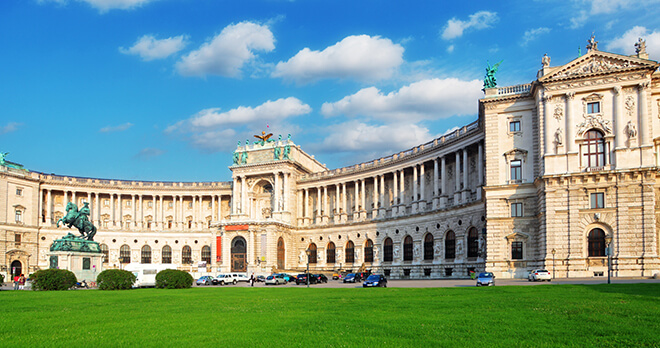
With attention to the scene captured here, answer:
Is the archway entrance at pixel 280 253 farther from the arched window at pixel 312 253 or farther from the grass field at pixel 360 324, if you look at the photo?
the grass field at pixel 360 324

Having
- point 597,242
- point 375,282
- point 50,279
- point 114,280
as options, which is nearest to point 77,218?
point 50,279

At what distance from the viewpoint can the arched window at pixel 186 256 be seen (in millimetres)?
120375

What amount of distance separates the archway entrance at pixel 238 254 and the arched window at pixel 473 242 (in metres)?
43.1

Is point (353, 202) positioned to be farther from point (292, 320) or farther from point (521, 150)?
point (292, 320)

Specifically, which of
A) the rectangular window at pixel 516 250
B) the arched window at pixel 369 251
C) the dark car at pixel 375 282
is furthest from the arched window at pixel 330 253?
the dark car at pixel 375 282

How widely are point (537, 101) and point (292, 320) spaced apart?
48.5m

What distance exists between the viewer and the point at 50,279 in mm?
49438

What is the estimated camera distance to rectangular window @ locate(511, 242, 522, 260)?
62125 mm

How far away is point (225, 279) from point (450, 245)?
3041 cm

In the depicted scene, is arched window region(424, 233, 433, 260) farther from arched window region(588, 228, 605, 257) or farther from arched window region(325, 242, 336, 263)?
arched window region(588, 228, 605, 257)

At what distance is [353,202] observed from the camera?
344 feet

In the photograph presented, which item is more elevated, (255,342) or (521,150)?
(521,150)

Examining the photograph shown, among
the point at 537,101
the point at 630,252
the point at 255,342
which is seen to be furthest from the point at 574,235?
the point at 255,342

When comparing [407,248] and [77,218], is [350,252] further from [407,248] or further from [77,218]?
[77,218]
